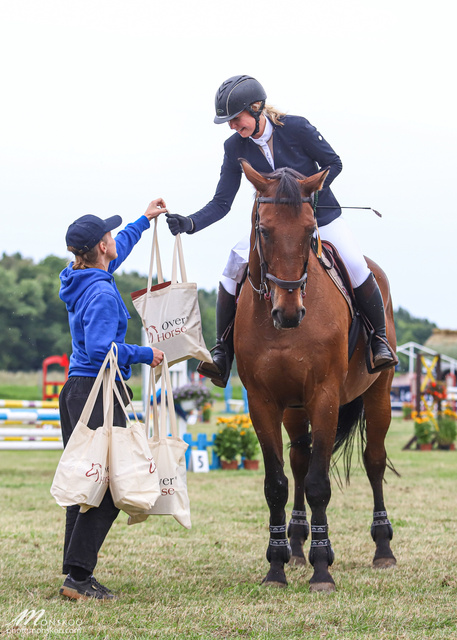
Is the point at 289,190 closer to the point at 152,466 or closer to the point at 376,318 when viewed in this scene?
the point at 376,318

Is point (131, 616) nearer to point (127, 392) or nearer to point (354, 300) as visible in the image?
point (127, 392)

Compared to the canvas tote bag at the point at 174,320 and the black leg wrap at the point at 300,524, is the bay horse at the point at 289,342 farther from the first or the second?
the black leg wrap at the point at 300,524

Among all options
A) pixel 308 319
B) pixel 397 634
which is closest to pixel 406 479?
pixel 308 319

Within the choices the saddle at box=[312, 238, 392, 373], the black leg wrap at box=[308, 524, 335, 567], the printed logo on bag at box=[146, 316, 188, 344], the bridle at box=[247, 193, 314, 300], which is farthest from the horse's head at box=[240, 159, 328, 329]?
the black leg wrap at box=[308, 524, 335, 567]

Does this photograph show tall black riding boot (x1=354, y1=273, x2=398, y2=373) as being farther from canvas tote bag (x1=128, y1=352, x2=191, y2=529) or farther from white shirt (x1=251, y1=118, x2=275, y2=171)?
canvas tote bag (x1=128, y1=352, x2=191, y2=529)

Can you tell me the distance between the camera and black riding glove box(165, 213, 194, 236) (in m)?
4.89

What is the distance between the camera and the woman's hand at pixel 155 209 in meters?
4.94

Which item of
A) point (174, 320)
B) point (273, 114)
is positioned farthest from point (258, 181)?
point (174, 320)

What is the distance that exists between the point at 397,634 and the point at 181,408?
9171 mm

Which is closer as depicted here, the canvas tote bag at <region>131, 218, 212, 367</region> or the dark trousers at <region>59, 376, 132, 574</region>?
the dark trousers at <region>59, 376, 132, 574</region>

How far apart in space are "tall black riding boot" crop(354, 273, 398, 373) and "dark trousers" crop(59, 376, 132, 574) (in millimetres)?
1748

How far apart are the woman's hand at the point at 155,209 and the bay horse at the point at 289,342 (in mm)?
709

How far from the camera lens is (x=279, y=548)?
470cm

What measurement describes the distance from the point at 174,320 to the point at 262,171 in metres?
1.10
